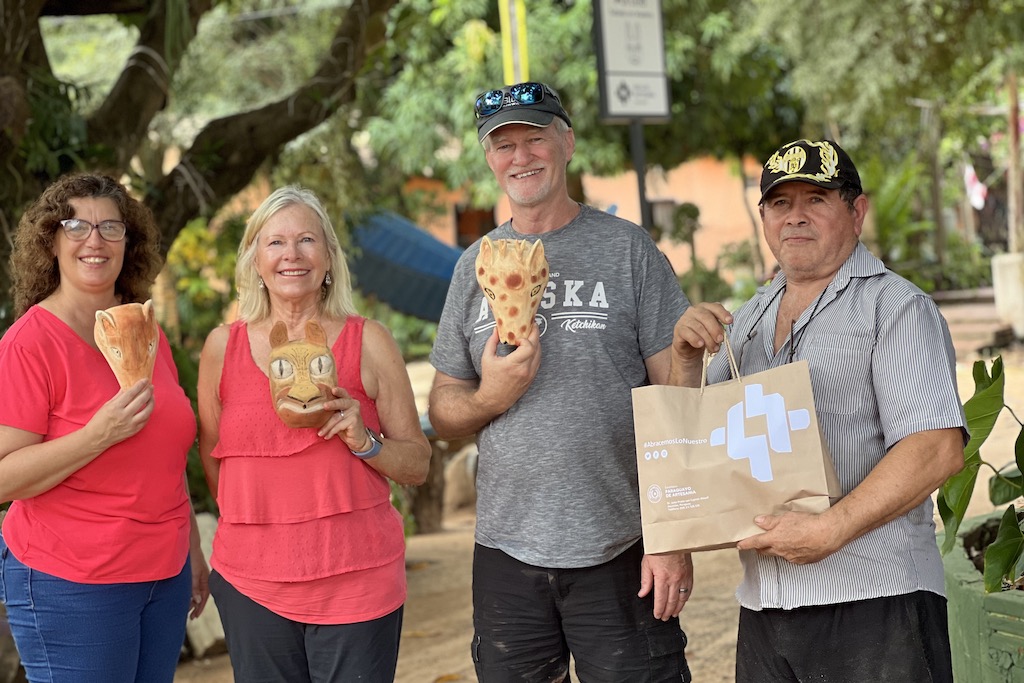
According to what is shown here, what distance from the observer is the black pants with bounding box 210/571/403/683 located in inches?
111

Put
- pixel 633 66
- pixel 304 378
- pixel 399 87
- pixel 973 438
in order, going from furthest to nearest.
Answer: pixel 399 87 → pixel 633 66 → pixel 973 438 → pixel 304 378

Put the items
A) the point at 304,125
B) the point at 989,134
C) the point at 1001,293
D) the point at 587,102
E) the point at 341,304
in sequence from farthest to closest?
the point at 989,134 → the point at 1001,293 → the point at 587,102 → the point at 304,125 → the point at 341,304

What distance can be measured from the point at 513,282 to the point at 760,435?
0.67 meters

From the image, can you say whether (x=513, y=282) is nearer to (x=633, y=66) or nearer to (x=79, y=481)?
(x=79, y=481)

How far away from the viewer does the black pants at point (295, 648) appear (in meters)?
2.82

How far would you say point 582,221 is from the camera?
2.97 m

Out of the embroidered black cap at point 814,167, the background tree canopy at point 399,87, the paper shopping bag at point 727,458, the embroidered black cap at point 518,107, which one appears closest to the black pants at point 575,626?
the paper shopping bag at point 727,458

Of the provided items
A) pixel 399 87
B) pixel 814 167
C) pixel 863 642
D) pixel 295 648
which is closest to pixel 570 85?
pixel 399 87

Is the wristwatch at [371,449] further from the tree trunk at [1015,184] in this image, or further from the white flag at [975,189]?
the white flag at [975,189]

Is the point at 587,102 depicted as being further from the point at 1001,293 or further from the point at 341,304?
the point at 341,304

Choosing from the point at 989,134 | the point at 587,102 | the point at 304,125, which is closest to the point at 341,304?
the point at 304,125

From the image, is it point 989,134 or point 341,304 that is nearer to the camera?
point 341,304

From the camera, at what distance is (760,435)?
2.45 meters

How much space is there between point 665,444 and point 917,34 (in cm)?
1127
